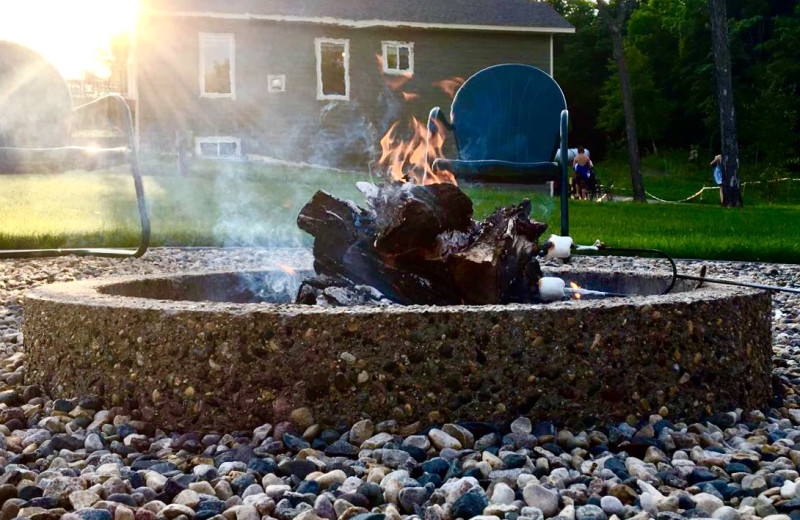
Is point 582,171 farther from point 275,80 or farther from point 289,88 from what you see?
point 275,80

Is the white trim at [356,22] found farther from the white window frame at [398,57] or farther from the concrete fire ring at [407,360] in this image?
the concrete fire ring at [407,360]

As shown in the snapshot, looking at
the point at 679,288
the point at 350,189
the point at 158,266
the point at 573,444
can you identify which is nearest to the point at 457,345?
the point at 573,444

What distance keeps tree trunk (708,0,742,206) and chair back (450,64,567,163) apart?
9.60 m

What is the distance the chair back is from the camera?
5.25 meters

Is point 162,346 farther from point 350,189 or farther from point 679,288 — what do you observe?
point 350,189

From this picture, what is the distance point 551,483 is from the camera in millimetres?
1680

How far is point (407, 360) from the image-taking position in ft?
6.33

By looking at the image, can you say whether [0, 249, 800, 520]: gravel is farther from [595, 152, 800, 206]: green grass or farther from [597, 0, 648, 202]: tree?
[595, 152, 800, 206]: green grass

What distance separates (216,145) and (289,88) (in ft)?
5.55

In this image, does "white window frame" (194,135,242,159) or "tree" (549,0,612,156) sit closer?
"white window frame" (194,135,242,159)

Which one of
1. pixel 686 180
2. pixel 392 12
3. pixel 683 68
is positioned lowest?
pixel 686 180

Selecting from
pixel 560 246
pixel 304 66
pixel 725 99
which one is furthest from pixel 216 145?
pixel 560 246

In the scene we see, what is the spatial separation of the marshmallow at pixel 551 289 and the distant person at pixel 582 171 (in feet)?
47.8

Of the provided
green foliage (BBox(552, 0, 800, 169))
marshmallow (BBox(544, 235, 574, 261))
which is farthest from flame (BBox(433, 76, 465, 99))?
marshmallow (BBox(544, 235, 574, 261))
